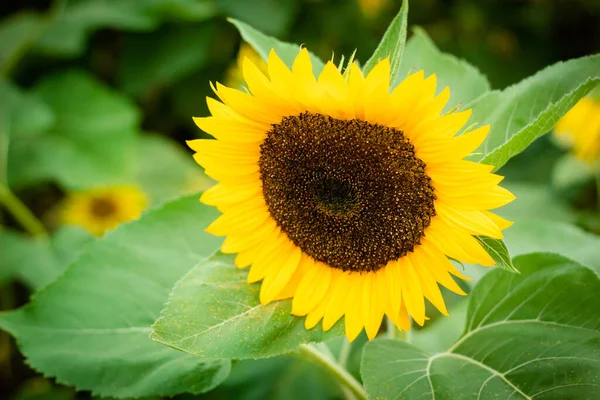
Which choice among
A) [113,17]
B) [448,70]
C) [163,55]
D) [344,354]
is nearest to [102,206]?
[163,55]

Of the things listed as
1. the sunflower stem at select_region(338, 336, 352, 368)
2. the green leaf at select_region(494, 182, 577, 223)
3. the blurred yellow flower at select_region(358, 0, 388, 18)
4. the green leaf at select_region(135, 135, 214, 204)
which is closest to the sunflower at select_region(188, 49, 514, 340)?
the sunflower stem at select_region(338, 336, 352, 368)

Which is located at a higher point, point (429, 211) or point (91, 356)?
point (429, 211)

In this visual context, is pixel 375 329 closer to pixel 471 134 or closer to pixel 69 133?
pixel 471 134

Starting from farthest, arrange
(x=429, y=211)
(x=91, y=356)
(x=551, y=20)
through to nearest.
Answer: (x=551, y=20), (x=91, y=356), (x=429, y=211)

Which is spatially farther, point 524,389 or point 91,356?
point 91,356

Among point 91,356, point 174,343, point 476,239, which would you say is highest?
point 476,239

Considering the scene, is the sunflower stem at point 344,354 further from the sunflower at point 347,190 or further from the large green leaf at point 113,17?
the large green leaf at point 113,17

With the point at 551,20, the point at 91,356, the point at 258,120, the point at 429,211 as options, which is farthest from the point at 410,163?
the point at 551,20
